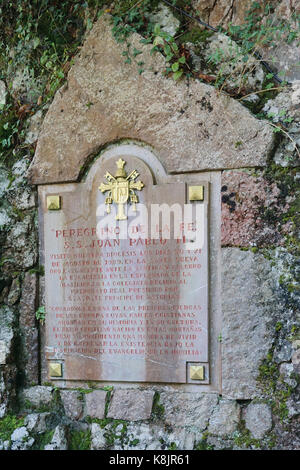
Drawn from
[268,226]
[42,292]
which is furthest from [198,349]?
[42,292]

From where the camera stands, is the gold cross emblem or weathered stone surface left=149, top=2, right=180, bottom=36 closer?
the gold cross emblem

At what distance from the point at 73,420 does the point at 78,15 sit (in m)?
2.68

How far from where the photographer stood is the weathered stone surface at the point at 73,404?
10.6 feet

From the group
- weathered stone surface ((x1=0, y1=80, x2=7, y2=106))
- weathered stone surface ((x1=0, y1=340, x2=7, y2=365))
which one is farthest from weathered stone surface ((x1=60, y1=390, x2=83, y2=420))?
weathered stone surface ((x1=0, y1=80, x2=7, y2=106))

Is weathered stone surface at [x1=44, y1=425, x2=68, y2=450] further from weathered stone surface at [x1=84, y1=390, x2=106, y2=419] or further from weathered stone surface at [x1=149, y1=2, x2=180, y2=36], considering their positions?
weathered stone surface at [x1=149, y1=2, x2=180, y2=36]

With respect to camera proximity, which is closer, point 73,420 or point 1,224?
point 73,420

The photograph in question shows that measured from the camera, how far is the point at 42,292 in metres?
3.42

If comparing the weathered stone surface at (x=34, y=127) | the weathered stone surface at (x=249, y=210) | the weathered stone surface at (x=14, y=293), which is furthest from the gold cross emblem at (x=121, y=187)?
the weathered stone surface at (x=14, y=293)

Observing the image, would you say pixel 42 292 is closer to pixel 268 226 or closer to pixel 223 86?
pixel 268 226

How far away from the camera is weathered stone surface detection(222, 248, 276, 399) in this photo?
296 centimetres

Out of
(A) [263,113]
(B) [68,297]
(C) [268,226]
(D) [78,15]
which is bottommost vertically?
(B) [68,297]

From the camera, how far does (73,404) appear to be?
3.26 metres

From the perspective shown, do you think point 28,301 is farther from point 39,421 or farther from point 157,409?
point 157,409

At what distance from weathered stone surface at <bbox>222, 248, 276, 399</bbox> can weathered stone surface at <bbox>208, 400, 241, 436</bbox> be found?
2.2 inches
